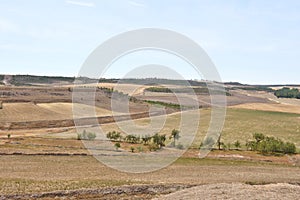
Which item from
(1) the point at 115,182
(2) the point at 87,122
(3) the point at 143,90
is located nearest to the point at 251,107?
(3) the point at 143,90

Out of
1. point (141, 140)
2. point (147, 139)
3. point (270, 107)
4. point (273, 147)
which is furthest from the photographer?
point (270, 107)

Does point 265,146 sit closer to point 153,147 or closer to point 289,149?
point 289,149

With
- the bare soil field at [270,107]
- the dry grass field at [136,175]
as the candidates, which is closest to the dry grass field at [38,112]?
the dry grass field at [136,175]

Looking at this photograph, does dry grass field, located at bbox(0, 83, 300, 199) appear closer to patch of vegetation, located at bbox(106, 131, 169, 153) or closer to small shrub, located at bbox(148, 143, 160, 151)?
patch of vegetation, located at bbox(106, 131, 169, 153)

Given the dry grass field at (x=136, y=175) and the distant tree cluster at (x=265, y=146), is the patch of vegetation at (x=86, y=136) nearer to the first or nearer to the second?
the dry grass field at (x=136, y=175)

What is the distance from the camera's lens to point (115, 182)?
4516 centimetres

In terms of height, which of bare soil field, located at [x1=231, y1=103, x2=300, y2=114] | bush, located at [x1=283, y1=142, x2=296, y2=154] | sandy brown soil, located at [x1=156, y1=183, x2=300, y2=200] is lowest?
bush, located at [x1=283, y1=142, x2=296, y2=154]

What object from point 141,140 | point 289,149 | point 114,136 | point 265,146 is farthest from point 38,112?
point 289,149

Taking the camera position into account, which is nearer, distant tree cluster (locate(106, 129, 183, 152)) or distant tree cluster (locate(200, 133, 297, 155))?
distant tree cluster (locate(200, 133, 297, 155))

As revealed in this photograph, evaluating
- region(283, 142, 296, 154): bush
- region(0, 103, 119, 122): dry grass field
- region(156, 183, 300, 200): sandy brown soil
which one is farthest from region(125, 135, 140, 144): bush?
region(156, 183, 300, 200): sandy brown soil

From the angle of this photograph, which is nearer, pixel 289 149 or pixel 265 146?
pixel 265 146

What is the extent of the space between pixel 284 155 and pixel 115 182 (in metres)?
46.5

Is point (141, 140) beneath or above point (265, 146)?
beneath

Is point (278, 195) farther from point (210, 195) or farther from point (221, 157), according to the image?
point (221, 157)
